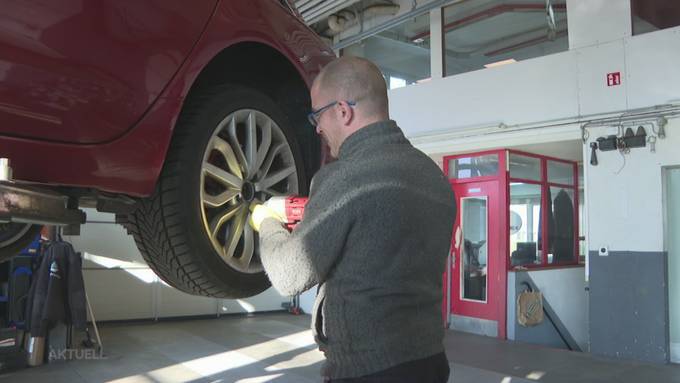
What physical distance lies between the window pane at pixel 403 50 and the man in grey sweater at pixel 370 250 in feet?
25.4

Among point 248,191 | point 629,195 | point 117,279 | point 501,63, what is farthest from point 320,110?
point 117,279

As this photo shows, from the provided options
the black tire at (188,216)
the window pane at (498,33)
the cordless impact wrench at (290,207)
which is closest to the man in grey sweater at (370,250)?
the cordless impact wrench at (290,207)

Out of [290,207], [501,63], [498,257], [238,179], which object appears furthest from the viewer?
[498,257]

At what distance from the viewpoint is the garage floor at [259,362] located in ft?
18.6

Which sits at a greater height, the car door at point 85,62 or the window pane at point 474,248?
the car door at point 85,62

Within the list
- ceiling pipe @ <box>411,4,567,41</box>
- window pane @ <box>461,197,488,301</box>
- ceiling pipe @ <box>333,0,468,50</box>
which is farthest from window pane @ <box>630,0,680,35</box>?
window pane @ <box>461,197,488,301</box>

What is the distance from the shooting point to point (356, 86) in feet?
4.98

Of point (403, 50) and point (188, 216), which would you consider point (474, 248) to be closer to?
point (403, 50)

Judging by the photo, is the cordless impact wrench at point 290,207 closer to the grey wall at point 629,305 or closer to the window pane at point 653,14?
the grey wall at point 629,305

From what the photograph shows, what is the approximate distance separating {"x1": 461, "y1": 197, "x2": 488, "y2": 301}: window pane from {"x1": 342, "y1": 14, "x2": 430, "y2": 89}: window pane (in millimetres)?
2303

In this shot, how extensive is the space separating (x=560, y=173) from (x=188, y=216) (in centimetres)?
883

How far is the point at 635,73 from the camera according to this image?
6430 millimetres

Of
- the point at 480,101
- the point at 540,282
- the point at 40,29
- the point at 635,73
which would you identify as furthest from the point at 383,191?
the point at 540,282

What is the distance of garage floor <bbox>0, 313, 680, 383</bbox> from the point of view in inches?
224
